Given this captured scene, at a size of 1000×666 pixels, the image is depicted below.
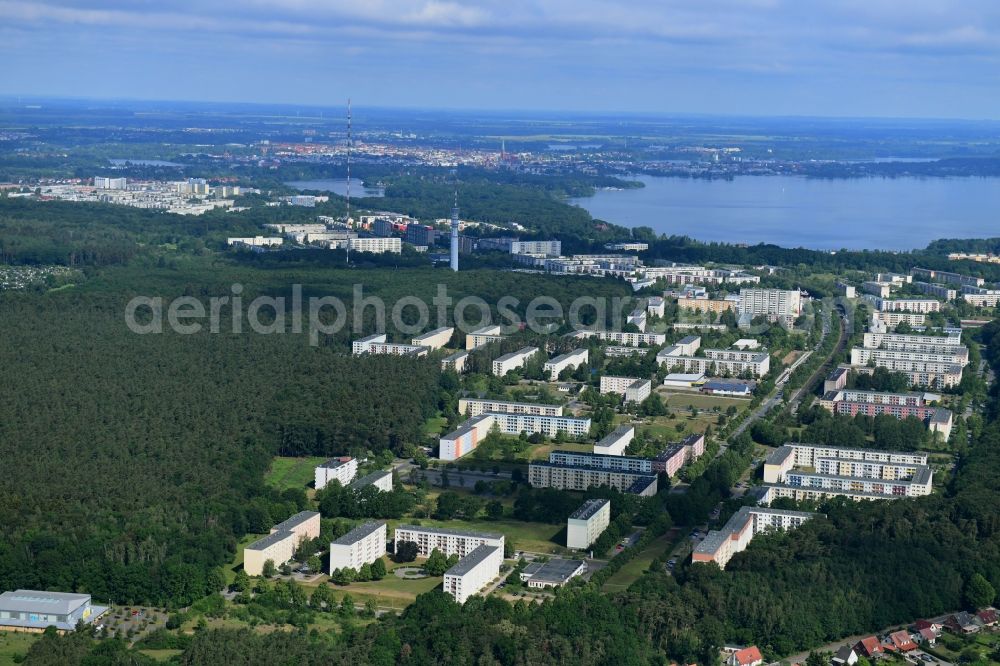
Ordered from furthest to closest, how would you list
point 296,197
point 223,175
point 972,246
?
point 223,175, point 296,197, point 972,246

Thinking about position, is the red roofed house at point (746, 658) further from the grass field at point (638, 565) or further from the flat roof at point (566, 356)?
the flat roof at point (566, 356)

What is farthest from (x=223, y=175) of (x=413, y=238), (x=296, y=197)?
(x=413, y=238)

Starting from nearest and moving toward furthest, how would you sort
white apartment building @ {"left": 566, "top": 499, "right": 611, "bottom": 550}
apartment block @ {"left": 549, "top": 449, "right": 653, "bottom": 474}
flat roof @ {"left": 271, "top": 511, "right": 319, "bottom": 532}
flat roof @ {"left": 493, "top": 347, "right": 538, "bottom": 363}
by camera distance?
flat roof @ {"left": 271, "top": 511, "right": 319, "bottom": 532} → white apartment building @ {"left": 566, "top": 499, "right": 611, "bottom": 550} → apartment block @ {"left": 549, "top": 449, "right": 653, "bottom": 474} → flat roof @ {"left": 493, "top": 347, "right": 538, "bottom": 363}

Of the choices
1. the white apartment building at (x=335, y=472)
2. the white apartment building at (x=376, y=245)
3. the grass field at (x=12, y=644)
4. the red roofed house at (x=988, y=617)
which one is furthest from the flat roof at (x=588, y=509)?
the white apartment building at (x=376, y=245)

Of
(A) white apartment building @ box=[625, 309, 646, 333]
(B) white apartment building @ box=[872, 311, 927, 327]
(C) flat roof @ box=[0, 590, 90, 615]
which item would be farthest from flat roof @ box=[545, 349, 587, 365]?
(C) flat roof @ box=[0, 590, 90, 615]

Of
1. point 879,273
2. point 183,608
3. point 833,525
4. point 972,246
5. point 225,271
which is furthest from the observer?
point 972,246

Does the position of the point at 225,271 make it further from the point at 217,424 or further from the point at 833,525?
the point at 833,525

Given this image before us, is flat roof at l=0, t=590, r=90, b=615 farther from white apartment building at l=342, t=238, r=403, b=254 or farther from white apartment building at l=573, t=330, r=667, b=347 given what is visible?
white apartment building at l=342, t=238, r=403, b=254
